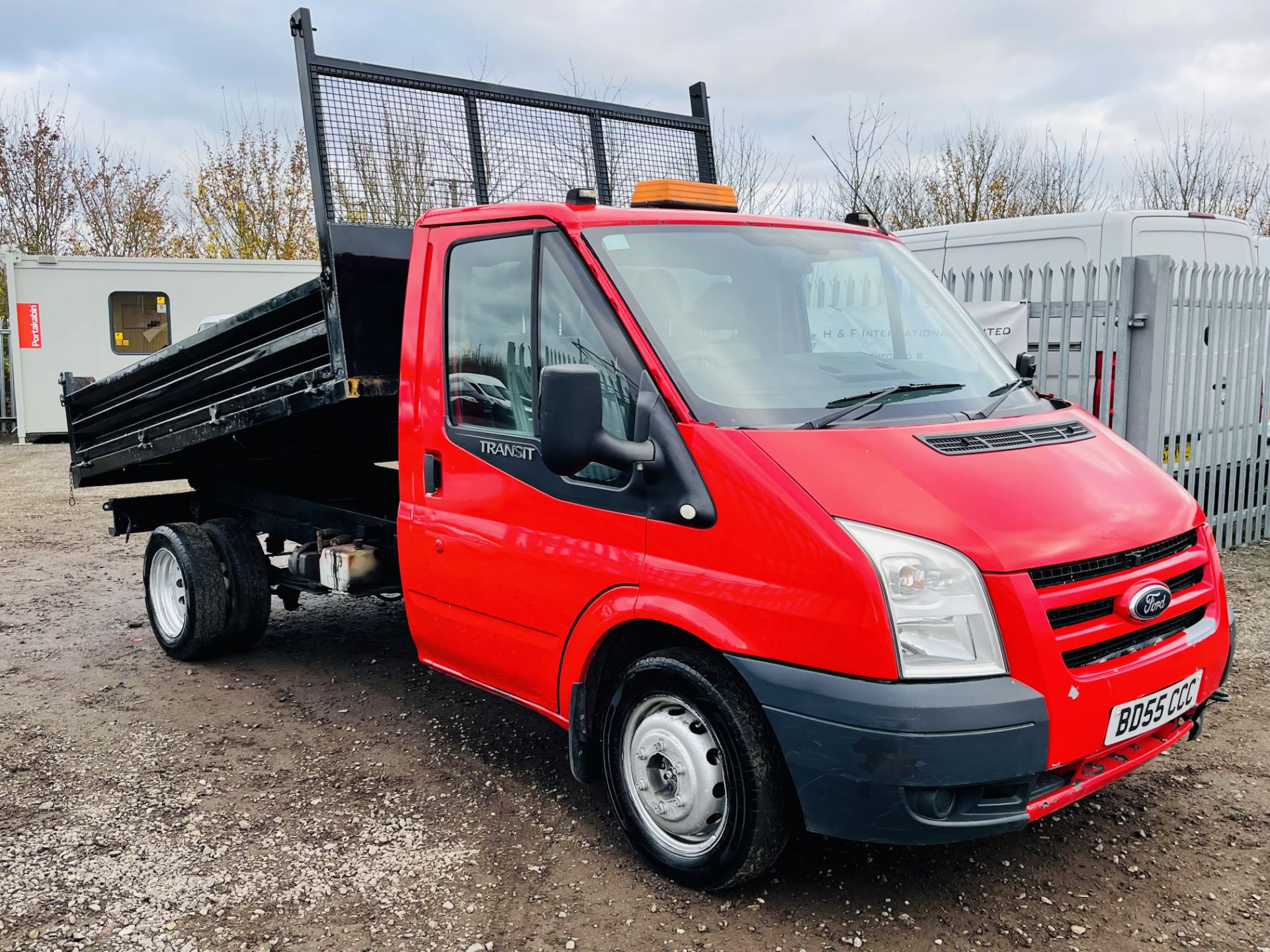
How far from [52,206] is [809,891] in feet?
88.6

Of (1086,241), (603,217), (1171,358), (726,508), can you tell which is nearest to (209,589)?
(603,217)

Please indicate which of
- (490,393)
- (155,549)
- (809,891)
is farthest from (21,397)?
(809,891)

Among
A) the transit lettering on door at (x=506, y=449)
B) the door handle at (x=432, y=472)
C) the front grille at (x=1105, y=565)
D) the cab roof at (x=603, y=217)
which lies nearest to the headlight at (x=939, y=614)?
the front grille at (x=1105, y=565)

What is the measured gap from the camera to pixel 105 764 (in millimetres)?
4590

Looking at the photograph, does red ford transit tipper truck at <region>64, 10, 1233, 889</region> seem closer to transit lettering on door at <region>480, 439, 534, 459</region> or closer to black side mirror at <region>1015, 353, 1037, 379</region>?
transit lettering on door at <region>480, 439, 534, 459</region>

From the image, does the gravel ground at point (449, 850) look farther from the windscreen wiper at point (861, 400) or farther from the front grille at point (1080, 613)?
the windscreen wiper at point (861, 400)

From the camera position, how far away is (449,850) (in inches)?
149

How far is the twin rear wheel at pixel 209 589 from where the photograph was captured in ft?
19.4

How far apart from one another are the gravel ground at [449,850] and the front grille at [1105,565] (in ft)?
3.50

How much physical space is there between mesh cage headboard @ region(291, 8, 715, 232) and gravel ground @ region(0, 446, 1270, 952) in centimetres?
234

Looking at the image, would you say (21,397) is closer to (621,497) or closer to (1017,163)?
(621,497)

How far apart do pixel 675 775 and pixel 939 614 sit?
3.36ft

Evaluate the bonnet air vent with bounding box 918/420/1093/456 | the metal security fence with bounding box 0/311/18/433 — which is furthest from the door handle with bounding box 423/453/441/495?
the metal security fence with bounding box 0/311/18/433

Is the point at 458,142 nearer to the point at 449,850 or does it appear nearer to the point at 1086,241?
the point at 449,850
